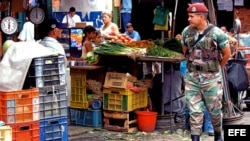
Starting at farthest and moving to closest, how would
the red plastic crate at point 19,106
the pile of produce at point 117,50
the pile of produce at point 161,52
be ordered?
the pile of produce at point 117,50 → the pile of produce at point 161,52 → the red plastic crate at point 19,106

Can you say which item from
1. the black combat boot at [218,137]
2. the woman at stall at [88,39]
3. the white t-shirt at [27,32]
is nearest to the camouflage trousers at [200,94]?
the black combat boot at [218,137]

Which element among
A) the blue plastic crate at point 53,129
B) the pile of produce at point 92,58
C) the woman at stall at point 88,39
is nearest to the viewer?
the blue plastic crate at point 53,129

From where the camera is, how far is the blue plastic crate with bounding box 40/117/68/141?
8102mm

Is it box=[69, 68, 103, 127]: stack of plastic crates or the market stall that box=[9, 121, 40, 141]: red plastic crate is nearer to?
the market stall

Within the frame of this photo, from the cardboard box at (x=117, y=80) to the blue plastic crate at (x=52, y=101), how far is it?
1.85m

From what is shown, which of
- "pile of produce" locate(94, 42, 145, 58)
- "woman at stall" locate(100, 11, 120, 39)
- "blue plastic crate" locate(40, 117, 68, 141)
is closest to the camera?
"blue plastic crate" locate(40, 117, 68, 141)

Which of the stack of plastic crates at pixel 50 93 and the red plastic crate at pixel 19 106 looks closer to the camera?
the red plastic crate at pixel 19 106

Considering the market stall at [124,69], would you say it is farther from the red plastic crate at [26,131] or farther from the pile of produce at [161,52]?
the red plastic crate at [26,131]

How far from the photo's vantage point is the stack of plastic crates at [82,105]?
33.8 feet

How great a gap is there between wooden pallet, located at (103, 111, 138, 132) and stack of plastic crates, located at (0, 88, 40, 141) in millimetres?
2382

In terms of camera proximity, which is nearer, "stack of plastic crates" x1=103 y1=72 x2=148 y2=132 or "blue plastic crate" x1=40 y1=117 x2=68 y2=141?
"blue plastic crate" x1=40 y1=117 x2=68 y2=141

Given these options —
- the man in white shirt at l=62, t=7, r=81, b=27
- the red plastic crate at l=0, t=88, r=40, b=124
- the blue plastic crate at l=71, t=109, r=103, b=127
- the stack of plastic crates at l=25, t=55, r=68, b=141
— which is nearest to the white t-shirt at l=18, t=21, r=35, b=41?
the man in white shirt at l=62, t=7, r=81, b=27

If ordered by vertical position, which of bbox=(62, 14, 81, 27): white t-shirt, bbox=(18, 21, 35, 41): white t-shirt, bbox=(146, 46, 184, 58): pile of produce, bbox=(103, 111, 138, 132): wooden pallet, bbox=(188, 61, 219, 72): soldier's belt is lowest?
bbox=(103, 111, 138, 132): wooden pallet

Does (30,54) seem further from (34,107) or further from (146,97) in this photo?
(146,97)
